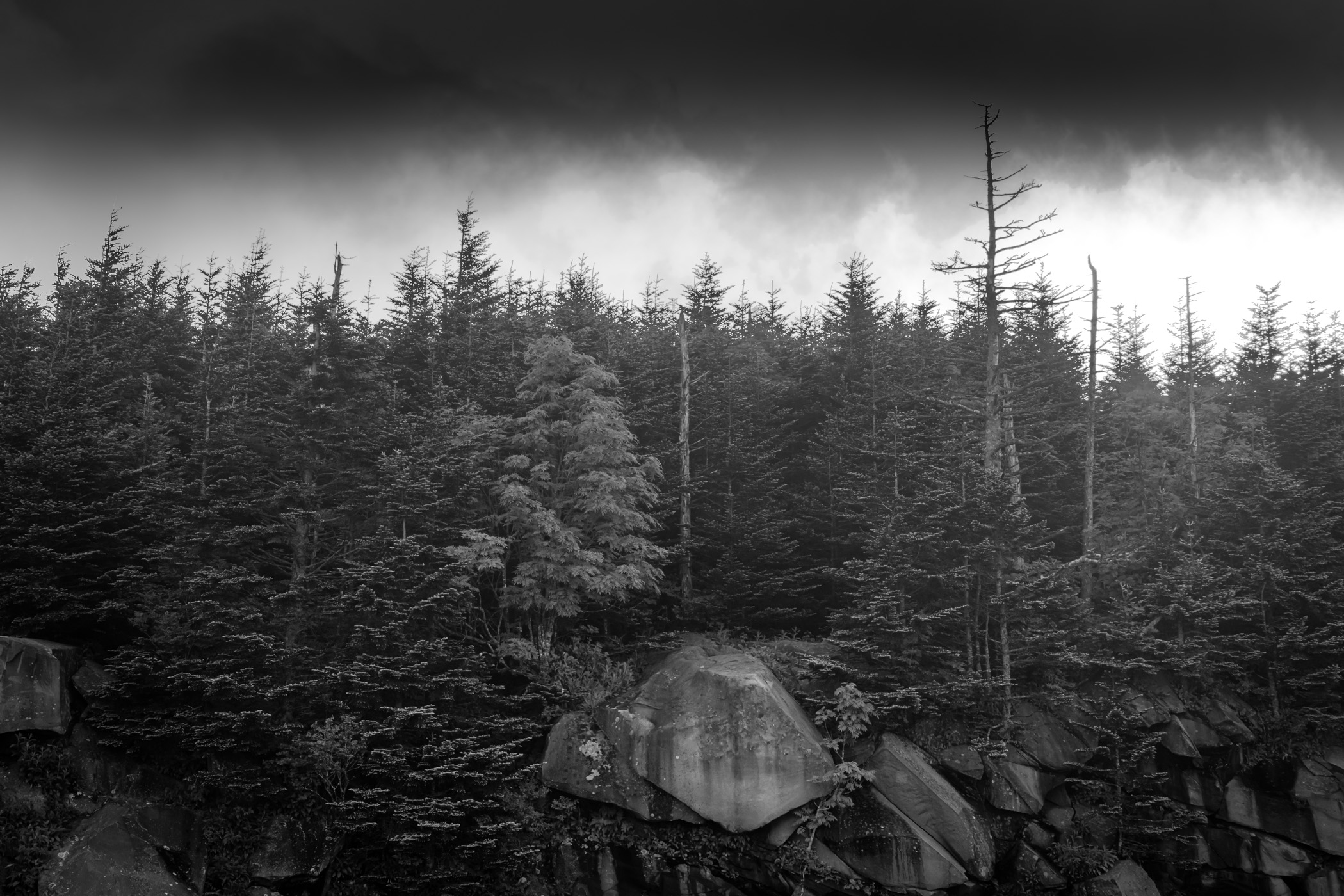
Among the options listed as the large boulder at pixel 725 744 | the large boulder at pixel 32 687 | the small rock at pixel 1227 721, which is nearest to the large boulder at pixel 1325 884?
the small rock at pixel 1227 721

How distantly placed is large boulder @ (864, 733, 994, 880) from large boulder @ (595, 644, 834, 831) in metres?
1.36

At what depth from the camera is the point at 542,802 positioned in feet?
51.5

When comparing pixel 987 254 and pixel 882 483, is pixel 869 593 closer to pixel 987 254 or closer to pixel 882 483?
pixel 882 483

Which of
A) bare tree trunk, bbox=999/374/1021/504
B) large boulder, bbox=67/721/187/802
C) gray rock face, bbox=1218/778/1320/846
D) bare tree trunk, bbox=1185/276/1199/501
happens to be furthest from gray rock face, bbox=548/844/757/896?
bare tree trunk, bbox=1185/276/1199/501

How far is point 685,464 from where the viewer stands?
24812 millimetres

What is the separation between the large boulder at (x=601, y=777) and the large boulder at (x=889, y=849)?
10.5ft

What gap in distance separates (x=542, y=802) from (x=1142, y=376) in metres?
→ 40.3

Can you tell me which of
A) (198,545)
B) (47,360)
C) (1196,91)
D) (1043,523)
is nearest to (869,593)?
(1043,523)

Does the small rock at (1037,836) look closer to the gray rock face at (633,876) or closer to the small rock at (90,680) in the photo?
the gray rock face at (633,876)

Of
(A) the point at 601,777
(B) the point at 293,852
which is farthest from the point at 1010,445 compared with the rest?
(B) the point at 293,852

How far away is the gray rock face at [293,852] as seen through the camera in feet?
46.2

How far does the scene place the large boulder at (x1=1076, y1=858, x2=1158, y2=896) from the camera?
1538cm

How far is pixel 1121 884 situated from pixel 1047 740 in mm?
3230

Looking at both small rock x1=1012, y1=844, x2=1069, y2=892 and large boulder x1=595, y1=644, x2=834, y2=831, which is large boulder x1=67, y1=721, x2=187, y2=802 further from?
small rock x1=1012, y1=844, x2=1069, y2=892
